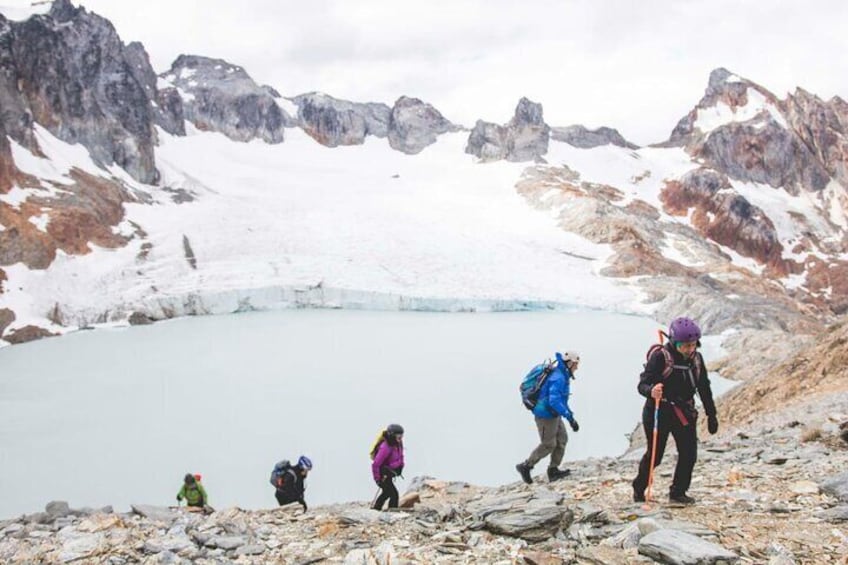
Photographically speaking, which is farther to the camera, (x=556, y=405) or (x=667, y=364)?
(x=556, y=405)

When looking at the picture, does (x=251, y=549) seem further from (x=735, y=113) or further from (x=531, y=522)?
(x=735, y=113)

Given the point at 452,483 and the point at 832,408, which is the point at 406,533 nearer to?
the point at 452,483

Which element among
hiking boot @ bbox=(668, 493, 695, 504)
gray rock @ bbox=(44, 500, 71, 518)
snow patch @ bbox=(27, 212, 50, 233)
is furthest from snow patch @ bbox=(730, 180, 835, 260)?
gray rock @ bbox=(44, 500, 71, 518)

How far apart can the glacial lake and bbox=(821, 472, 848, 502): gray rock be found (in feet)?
33.2

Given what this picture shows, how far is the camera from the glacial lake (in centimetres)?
1770

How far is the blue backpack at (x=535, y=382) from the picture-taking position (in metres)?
9.82

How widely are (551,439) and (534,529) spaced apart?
153 inches

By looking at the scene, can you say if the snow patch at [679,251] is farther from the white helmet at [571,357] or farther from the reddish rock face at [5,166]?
the white helmet at [571,357]

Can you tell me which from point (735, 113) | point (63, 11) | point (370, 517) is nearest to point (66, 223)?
point (63, 11)

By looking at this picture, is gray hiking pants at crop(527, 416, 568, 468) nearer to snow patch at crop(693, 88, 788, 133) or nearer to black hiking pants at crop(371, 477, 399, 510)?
black hiking pants at crop(371, 477, 399, 510)

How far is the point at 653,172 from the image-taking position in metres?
125

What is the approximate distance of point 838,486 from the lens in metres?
7.11

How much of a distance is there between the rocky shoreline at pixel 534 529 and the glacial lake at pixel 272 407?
309 inches

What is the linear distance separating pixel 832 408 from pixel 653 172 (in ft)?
393
